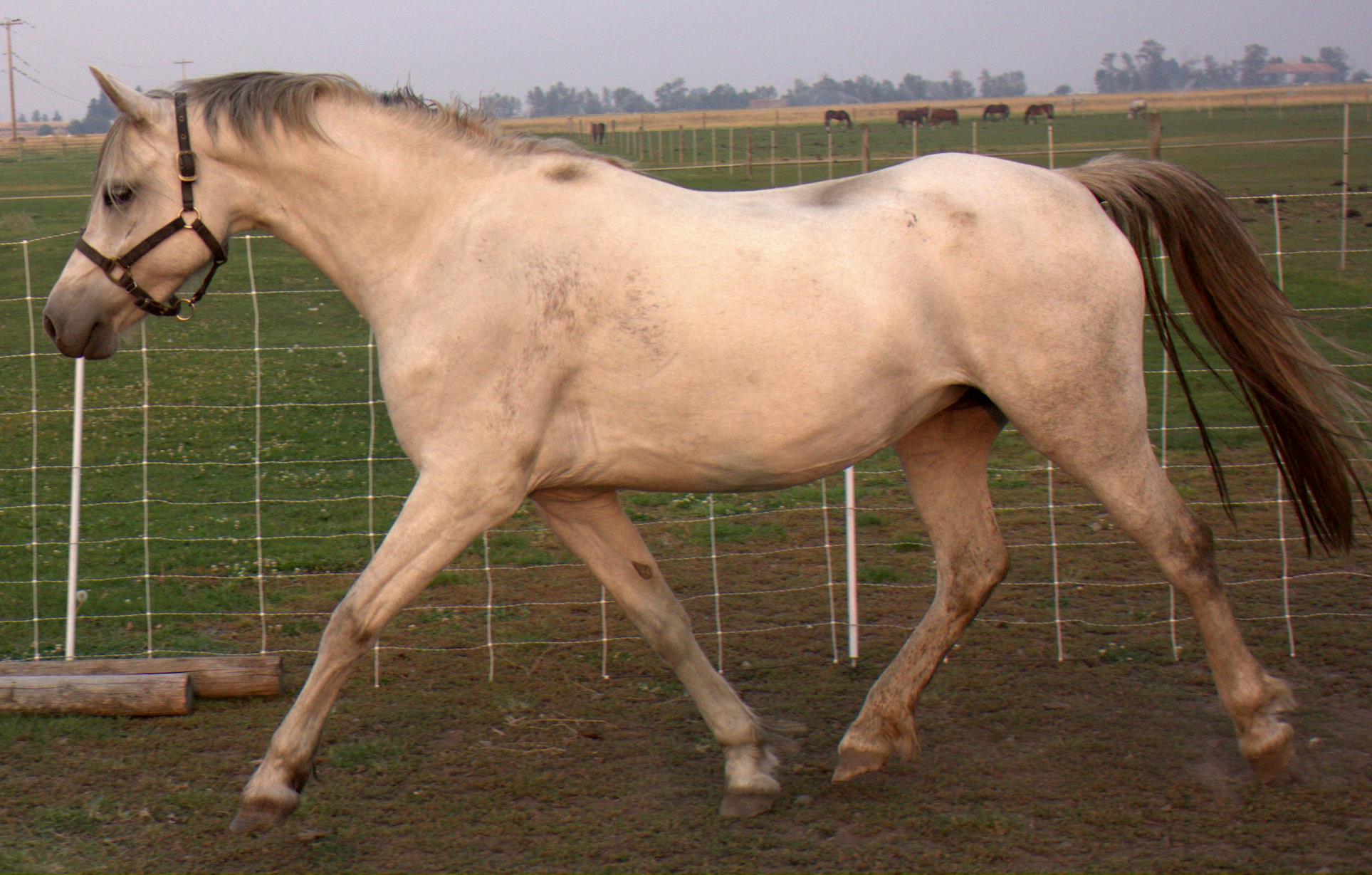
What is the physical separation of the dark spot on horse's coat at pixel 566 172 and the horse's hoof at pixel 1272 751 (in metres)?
2.59

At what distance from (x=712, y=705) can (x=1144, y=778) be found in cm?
134

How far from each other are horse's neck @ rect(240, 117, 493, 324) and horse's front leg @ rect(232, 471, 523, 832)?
0.57 m

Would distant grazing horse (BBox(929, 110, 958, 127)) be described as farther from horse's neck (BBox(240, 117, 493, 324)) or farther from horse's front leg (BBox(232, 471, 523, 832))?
horse's front leg (BBox(232, 471, 523, 832))

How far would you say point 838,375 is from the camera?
3.46 metres

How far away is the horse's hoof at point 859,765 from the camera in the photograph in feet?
13.2

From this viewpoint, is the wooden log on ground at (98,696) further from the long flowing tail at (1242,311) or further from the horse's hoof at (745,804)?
the long flowing tail at (1242,311)

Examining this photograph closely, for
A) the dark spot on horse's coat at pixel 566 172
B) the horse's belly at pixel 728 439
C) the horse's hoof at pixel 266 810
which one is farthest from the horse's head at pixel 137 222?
the horse's hoof at pixel 266 810

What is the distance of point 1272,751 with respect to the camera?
3785mm

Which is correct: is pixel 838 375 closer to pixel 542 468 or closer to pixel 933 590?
pixel 542 468

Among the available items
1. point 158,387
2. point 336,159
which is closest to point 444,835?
point 336,159

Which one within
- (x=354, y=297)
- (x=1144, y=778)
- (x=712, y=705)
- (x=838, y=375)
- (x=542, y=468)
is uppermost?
(x=354, y=297)

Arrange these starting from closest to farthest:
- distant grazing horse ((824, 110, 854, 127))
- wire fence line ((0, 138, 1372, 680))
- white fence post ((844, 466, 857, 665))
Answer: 1. white fence post ((844, 466, 857, 665))
2. wire fence line ((0, 138, 1372, 680))
3. distant grazing horse ((824, 110, 854, 127))

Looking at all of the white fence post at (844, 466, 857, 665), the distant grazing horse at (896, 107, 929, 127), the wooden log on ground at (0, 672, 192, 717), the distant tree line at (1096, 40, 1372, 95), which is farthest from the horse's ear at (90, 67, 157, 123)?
the distant tree line at (1096, 40, 1372, 95)

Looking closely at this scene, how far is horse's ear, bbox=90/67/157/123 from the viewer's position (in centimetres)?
335
